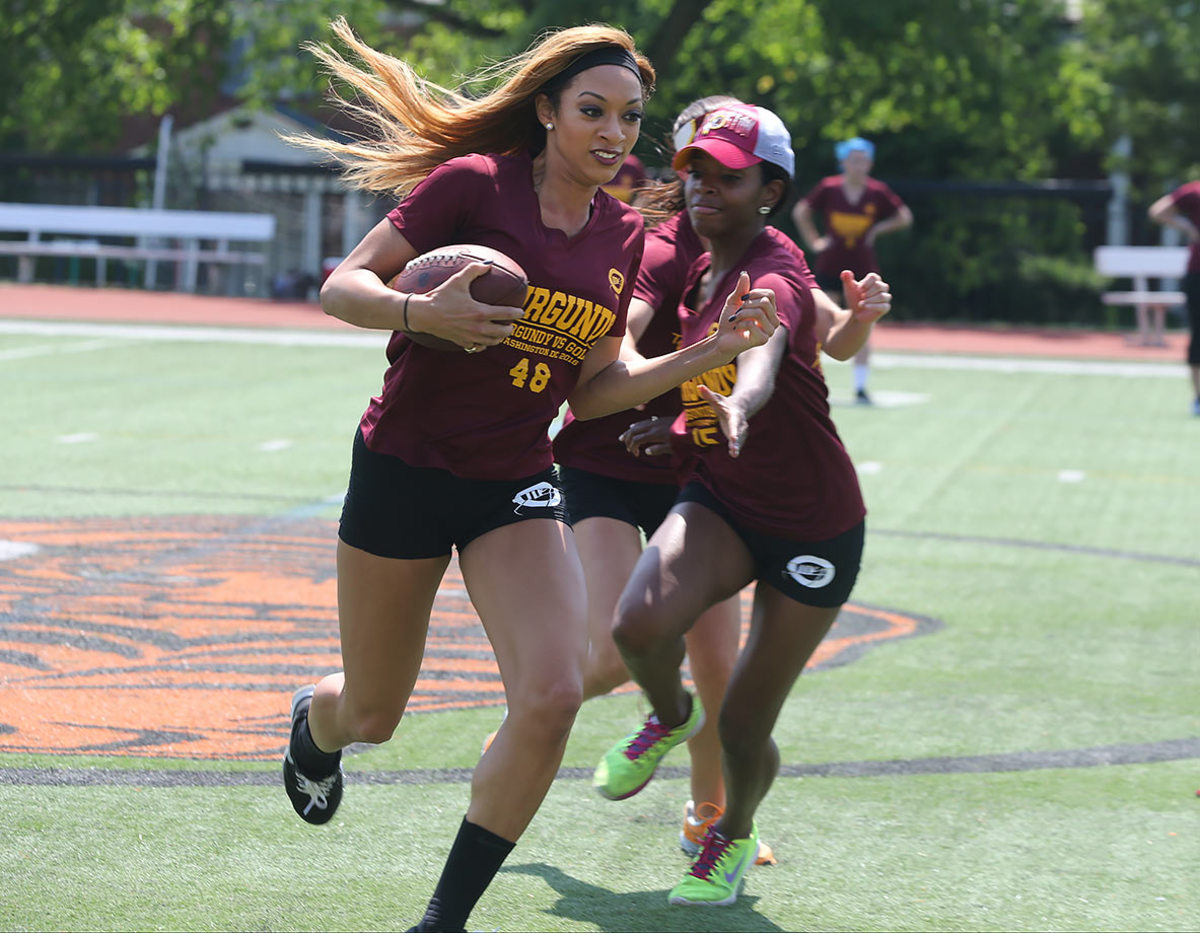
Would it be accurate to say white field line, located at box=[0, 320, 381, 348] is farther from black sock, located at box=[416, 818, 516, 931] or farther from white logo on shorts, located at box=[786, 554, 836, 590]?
black sock, located at box=[416, 818, 516, 931]

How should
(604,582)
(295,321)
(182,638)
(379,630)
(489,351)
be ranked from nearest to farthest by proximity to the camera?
1. (489,351)
2. (379,630)
3. (604,582)
4. (182,638)
5. (295,321)

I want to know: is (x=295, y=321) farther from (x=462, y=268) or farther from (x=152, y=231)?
(x=462, y=268)

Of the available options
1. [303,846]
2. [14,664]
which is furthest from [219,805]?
[14,664]

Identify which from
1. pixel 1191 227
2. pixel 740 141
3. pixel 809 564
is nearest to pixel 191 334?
pixel 1191 227

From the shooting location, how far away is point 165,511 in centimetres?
965

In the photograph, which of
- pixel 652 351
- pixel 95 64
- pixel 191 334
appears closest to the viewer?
pixel 652 351

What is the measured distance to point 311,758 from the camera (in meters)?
4.47

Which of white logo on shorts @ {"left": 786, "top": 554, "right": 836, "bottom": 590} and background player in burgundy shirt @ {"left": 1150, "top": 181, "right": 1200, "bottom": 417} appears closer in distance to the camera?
white logo on shorts @ {"left": 786, "top": 554, "right": 836, "bottom": 590}

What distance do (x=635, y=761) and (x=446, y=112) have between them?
181 centimetres

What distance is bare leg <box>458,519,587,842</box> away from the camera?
378 centimetres

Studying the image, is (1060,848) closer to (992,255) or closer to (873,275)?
(873,275)

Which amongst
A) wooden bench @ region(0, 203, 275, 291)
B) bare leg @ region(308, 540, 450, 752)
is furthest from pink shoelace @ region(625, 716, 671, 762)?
wooden bench @ region(0, 203, 275, 291)

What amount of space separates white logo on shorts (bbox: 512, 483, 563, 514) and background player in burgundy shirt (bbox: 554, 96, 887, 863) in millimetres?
766

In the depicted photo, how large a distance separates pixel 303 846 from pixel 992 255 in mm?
27998
